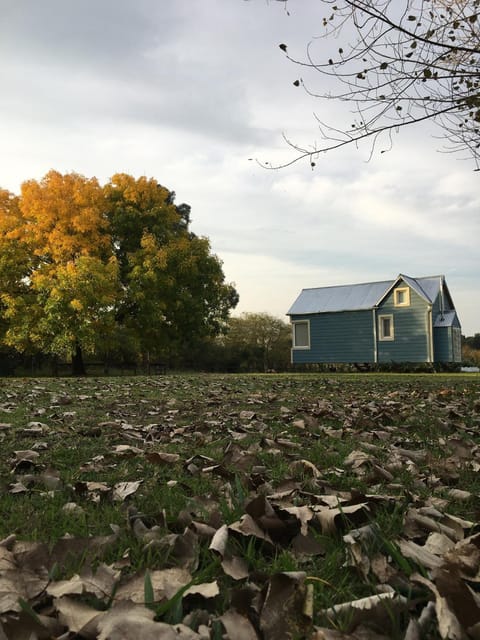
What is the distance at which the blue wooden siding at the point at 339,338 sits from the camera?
25.9 metres

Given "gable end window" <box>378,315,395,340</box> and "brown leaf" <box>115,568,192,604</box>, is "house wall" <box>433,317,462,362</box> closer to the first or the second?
"gable end window" <box>378,315,395,340</box>

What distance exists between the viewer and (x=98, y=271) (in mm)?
19766

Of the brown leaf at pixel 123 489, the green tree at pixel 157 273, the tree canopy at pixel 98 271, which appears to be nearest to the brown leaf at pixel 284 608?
the brown leaf at pixel 123 489

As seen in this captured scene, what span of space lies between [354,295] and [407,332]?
373 centimetres

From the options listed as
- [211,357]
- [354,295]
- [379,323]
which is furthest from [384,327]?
[211,357]

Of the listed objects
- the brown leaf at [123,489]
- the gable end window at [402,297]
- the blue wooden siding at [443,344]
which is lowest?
the brown leaf at [123,489]

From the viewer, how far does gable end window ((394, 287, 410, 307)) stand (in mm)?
24984

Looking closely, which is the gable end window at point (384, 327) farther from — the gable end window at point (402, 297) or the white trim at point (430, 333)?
the white trim at point (430, 333)

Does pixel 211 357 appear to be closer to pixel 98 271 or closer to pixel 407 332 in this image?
pixel 407 332

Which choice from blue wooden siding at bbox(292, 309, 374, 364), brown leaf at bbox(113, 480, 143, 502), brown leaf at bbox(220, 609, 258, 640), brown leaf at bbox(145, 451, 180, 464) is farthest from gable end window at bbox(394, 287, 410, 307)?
brown leaf at bbox(220, 609, 258, 640)

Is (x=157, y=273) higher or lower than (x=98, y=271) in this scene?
higher

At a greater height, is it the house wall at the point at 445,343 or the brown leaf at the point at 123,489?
the house wall at the point at 445,343

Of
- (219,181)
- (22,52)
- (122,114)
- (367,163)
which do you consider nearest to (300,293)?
(219,181)

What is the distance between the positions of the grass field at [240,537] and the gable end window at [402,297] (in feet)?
74.2
